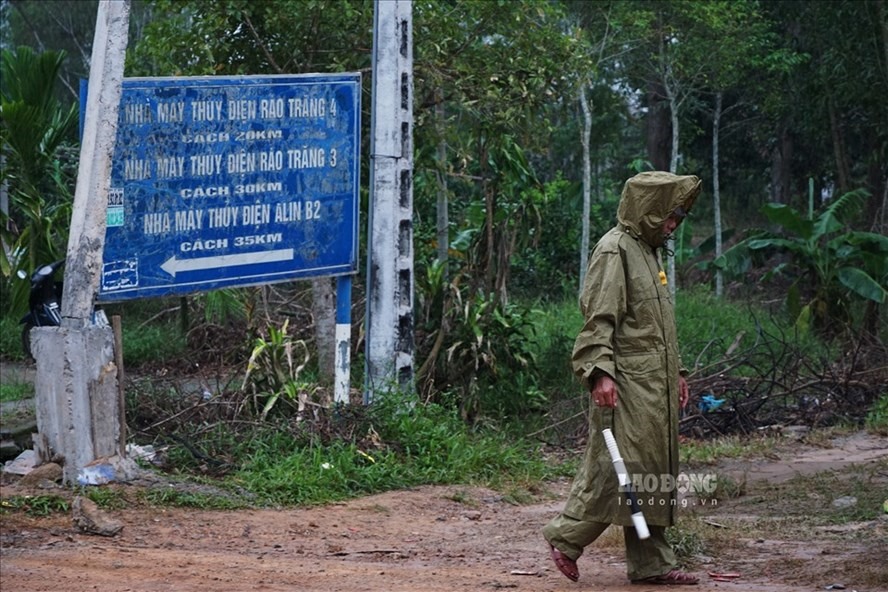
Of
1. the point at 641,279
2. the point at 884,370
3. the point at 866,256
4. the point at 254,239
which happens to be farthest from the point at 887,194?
the point at 641,279

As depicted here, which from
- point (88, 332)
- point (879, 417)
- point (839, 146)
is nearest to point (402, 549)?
point (88, 332)

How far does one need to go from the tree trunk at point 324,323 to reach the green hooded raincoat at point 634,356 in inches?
250

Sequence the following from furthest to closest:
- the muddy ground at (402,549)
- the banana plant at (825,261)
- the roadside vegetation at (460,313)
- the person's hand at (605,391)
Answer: the banana plant at (825,261)
the roadside vegetation at (460,313)
the muddy ground at (402,549)
the person's hand at (605,391)

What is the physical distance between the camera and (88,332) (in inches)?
303

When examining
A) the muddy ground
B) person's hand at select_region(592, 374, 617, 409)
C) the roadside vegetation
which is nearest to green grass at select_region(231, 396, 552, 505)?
the roadside vegetation

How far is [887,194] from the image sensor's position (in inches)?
687

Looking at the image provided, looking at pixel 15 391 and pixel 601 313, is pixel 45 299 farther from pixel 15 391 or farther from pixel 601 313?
pixel 601 313

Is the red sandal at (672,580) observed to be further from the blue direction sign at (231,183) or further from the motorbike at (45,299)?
the motorbike at (45,299)

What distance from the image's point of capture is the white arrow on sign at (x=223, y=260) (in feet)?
27.5

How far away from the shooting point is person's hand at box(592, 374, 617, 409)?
5129 mm

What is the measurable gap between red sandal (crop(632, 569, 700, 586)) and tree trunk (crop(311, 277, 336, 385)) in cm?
641

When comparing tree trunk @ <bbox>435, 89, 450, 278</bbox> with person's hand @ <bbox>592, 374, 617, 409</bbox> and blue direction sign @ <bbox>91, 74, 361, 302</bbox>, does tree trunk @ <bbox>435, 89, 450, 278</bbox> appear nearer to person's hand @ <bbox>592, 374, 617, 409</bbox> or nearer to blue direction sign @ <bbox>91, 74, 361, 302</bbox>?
blue direction sign @ <bbox>91, 74, 361, 302</bbox>

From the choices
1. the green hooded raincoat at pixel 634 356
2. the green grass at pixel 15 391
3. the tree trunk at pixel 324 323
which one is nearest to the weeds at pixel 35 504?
the green hooded raincoat at pixel 634 356

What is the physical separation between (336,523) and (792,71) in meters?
15.5
